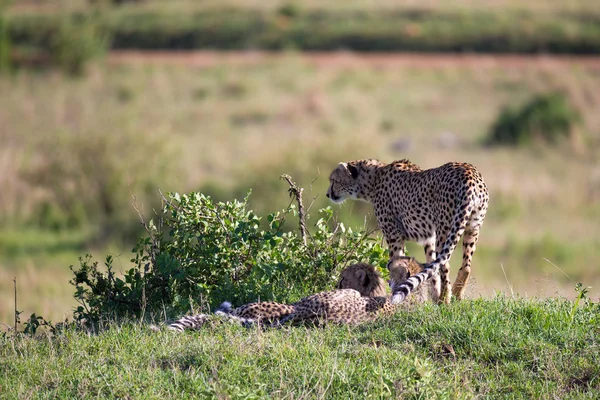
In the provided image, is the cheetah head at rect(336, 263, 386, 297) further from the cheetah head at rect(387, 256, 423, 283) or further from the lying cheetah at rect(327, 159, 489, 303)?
the lying cheetah at rect(327, 159, 489, 303)

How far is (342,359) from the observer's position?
17.6 feet

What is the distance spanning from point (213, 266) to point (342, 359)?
204cm

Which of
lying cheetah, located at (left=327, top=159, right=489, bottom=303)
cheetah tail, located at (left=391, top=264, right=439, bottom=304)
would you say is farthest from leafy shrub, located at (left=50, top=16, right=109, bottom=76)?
cheetah tail, located at (left=391, top=264, right=439, bottom=304)

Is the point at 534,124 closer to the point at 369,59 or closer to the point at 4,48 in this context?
the point at 369,59

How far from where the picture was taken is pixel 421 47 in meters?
37.1

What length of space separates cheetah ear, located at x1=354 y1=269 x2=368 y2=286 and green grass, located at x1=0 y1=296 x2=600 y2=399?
2.32 feet

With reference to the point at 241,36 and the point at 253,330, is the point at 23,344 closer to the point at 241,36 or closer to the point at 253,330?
the point at 253,330

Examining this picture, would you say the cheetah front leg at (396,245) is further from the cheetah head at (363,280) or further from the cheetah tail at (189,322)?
the cheetah tail at (189,322)

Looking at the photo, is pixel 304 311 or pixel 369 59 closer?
pixel 304 311

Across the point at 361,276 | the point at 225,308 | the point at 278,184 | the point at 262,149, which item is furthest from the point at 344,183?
the point at 262,149

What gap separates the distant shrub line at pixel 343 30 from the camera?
36906 mm

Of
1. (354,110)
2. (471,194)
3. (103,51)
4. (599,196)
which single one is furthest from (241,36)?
(471,194)

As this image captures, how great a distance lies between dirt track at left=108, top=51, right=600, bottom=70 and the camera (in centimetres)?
3294

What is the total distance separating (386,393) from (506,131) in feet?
66.9
